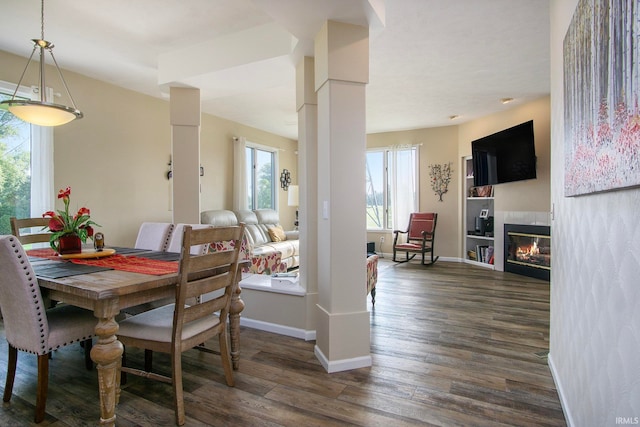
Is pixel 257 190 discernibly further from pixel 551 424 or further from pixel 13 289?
pixel 551 424

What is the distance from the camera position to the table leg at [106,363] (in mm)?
1569

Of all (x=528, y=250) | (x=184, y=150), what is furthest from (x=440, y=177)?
(x=184, y=150)

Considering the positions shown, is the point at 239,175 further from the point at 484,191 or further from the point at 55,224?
the point at 484,191

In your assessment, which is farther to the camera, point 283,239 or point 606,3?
point 283,239

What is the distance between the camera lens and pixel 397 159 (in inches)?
284

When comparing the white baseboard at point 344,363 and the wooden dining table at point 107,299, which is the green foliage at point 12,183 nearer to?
the wooden dining table at point 107,299

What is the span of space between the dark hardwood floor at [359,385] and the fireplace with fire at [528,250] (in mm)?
2272

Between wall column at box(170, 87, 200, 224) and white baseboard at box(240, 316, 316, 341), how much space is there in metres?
1.45

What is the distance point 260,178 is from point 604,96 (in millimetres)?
6364

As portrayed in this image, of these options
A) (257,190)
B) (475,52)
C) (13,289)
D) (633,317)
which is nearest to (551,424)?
(633,317)

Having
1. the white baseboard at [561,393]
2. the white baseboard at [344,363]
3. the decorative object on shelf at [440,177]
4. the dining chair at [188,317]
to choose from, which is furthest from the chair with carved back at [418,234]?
the dining chair at [188,317]

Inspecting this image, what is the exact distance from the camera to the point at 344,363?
89.5 inches

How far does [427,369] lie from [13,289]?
8.13 feet

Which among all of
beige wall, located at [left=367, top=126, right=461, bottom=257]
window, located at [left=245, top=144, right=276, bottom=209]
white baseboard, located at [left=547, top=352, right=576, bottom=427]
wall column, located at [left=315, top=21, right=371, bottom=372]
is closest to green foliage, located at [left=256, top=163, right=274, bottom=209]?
window, located at [left=245, top=144, right=276, bottom=209]
